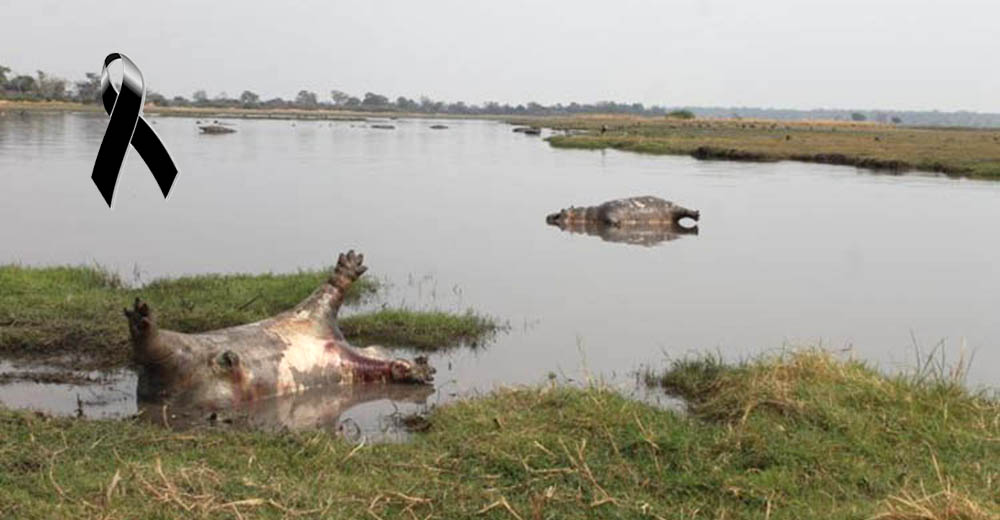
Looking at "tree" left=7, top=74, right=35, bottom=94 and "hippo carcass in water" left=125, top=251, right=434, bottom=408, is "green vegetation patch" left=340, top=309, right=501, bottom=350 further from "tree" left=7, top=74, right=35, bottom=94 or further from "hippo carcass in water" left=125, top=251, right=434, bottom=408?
"tree" left=7, top=74, right=35, bottom=94

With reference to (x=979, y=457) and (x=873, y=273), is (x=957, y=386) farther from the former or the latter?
(x=873, y=273)

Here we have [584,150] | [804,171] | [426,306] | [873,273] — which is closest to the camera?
[426,306]

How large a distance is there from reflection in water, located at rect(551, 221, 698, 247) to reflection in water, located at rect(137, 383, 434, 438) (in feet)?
34.5

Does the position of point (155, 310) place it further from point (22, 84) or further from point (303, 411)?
point (22, 84)

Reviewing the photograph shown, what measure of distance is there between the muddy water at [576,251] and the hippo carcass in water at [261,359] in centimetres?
74

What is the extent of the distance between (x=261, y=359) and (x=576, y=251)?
9.49 metres

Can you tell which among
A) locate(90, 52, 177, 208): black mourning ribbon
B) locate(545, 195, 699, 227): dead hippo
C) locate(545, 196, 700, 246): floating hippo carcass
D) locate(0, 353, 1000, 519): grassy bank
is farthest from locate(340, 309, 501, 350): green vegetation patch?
locate(545, 195, 699, 227): dead hippo

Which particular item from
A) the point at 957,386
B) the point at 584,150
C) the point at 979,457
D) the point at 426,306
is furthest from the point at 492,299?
the point at 584,150

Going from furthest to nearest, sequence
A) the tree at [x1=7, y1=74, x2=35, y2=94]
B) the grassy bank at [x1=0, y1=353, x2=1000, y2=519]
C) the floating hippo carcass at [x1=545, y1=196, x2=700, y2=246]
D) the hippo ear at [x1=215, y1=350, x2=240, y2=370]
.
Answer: the tree at [x1=7, y1=74, x2=35, y2=94] → the floating hippo carcass at [x1=545, y1=196, x2=700, y2=246] → the hippo ear at [x1=215, y1=350, x2=240, y2=370] → the grassy bank at [x1=0, y1=353, x2=1000, y2=519]

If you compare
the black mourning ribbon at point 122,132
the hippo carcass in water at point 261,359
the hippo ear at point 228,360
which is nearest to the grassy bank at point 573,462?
the hippo carcass in water at point 261,359

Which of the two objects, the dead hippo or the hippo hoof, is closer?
the hippo hoof

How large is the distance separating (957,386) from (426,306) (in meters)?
6.33

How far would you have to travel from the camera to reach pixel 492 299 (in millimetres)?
13180

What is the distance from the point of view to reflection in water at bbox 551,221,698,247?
1941cm
